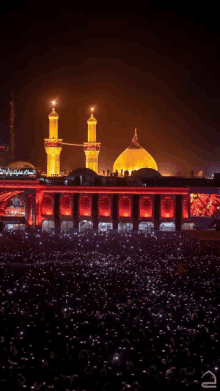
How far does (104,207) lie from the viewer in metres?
56.2

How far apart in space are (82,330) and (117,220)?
3830cm

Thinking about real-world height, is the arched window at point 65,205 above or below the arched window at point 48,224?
above

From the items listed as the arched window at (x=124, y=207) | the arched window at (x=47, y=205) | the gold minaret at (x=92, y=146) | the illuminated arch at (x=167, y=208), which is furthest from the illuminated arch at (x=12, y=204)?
the illuminated arch at (x=167, y=208)

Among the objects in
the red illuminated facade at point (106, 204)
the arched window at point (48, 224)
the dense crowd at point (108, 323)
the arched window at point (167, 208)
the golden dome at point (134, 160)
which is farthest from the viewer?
the golden dome at point (134, 160)

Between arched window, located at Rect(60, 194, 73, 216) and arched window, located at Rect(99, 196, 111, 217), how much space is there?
2.99 metres

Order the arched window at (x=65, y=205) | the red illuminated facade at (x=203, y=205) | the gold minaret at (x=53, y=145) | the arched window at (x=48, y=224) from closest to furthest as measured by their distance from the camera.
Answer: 1. the red illuminated facade at (x=203, y=205)
2. the arched window at (x=65, y=205)
3. the arched window at (x=48, y=224)
4. the gold minaret at (x=53, y=145)

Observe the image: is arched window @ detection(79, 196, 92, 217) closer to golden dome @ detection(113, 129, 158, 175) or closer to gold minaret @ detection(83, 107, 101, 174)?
gold minaret @ detection(83, 107, 101, 174)

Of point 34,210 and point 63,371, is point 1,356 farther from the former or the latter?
point 34,210

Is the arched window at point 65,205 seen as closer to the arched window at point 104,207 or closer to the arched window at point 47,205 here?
the arched window at point 47,205

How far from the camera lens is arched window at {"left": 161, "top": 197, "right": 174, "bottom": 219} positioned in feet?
183

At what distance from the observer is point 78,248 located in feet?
120

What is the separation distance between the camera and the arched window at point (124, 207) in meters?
56.0

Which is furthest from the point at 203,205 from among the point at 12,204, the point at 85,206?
the point at 12,204

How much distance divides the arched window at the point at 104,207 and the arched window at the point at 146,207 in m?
3.12
